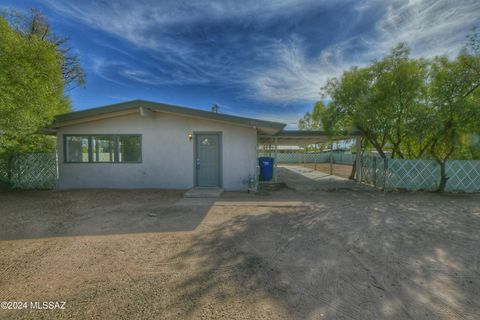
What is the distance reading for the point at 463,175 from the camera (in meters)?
8.07

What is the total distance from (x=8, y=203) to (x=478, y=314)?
10.3m

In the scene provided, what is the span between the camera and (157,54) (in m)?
10.9

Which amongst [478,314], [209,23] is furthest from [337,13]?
[478,314]

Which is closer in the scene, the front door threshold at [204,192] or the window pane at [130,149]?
the front door threshold at [204,192]

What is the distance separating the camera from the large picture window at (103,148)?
784 cm

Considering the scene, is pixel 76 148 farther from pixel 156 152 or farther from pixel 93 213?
pixel 93 213

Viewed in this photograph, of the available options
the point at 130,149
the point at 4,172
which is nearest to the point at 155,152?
the point at 130,149

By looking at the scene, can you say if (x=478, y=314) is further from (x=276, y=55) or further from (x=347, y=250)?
(x=276, y=55)

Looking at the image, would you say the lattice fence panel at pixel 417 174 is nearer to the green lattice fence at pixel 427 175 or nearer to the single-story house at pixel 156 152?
the green lattice fence at pixel 427 175

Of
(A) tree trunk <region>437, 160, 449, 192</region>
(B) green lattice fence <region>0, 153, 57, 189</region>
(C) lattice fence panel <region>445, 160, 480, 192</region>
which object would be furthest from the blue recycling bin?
(B) green lattice fence <region>0, 153, 57, 189</region>

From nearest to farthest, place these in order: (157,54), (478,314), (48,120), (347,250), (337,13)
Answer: (478,314), (347,250), (48,120), (337,13), (157,54)

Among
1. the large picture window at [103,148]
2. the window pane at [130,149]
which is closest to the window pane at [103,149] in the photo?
the large picture window at [103,148]

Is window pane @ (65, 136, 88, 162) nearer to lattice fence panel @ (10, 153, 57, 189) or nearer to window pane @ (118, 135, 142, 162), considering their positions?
lattice fence panel @ (10, 153, 57, 189)

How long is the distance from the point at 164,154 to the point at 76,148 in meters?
3.70
